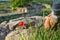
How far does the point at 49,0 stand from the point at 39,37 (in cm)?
1086

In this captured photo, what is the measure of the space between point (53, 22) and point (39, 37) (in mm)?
455

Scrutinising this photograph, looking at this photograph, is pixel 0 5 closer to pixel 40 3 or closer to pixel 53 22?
pixel 40 3

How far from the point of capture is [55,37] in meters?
3.35

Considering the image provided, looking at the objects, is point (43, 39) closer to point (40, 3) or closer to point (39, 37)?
point (39, 37)

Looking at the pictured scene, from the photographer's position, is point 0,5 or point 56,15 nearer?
point 56,15

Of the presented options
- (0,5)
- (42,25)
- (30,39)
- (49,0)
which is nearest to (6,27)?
(42,25)

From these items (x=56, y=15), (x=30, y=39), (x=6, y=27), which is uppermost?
(x=56, y=15)

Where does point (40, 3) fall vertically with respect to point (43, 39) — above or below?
below

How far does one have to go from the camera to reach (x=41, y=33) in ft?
11.2


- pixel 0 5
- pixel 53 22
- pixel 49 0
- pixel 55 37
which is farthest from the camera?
pixel 49 0

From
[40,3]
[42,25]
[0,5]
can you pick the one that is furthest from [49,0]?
[42,25]

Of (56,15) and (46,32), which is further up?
(56,15)

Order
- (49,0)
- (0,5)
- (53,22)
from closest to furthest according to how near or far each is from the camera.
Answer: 1. (53,22)
2. (0,5)
3. (49,0)

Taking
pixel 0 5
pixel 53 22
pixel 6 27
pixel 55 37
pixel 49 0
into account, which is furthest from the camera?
pixel 49 0
